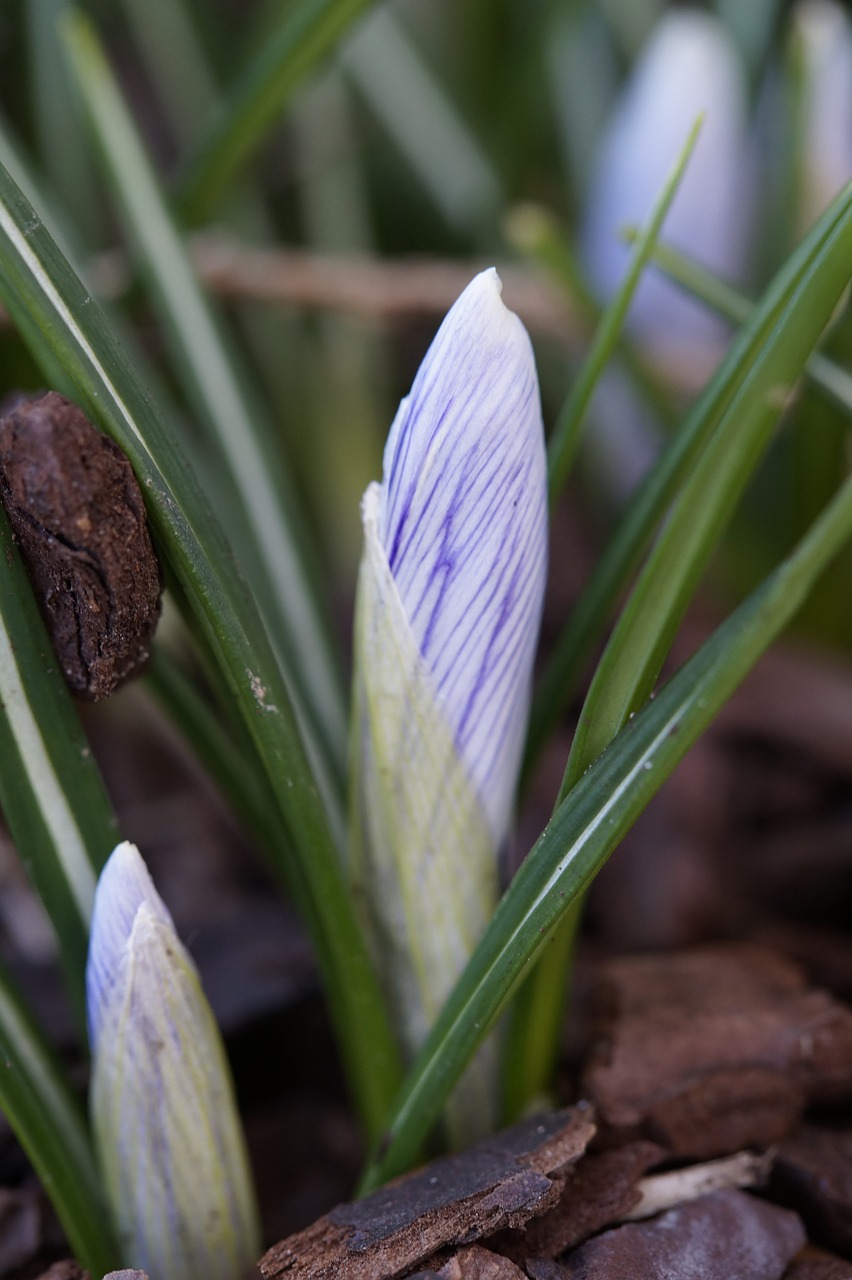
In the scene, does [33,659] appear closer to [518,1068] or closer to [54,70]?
[518,1068]

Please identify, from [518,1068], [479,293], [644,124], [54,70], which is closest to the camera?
[479,293]

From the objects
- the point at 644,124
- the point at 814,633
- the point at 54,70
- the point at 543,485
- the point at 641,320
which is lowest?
the point at 814,633

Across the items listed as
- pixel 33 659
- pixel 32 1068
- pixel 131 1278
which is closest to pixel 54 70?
pixel 33 659

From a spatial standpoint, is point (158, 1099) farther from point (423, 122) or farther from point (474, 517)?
point (423, 122)

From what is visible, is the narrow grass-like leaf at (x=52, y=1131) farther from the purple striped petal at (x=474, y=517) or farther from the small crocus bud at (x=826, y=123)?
the small crocus bud at (x=826, y=123)

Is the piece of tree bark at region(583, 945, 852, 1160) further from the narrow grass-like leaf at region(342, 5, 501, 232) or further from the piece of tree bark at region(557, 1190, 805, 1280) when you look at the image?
the narrow grass-like leaf at region(342, 5, 501, 232)

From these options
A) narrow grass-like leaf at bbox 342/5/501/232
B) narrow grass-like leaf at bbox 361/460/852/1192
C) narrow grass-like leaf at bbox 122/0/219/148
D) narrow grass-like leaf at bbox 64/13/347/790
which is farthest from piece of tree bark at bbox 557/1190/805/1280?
narrow grass-like leaf at bbox 122/0/219/148
